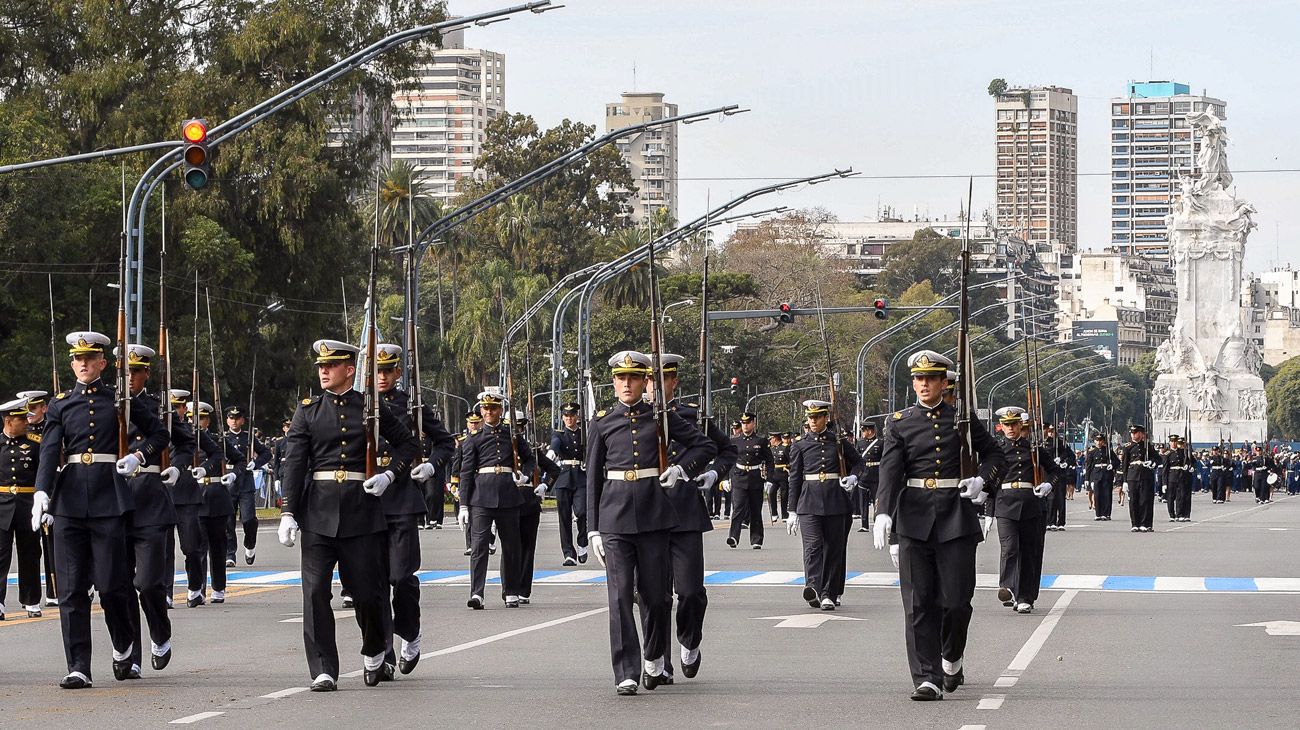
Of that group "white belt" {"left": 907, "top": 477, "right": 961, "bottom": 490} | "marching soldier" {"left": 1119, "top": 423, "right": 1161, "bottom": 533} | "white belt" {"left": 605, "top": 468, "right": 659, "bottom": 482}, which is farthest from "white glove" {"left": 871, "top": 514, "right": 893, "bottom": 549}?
"marching soldier" {"left": 1119, "top": 423, "right": 1161, "bottom": 533}

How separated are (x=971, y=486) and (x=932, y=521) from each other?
304 millimetres

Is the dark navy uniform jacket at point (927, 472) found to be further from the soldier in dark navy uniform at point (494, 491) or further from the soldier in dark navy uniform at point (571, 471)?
the soldier in dark navy uniform at point (571, 471)

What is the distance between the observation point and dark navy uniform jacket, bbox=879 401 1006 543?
1245 cm

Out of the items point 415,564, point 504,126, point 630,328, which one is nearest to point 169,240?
point 415,564

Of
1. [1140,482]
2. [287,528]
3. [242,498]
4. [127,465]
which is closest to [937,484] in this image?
[287,528]

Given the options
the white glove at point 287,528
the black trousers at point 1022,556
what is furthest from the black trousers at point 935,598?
the black trousers at point 1022,556

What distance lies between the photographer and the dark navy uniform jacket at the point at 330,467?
12.4 meters

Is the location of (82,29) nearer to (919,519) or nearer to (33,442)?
(33,442)

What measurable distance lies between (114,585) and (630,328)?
257 ft

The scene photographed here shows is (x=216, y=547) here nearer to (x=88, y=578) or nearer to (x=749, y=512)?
(x=88, y=578)

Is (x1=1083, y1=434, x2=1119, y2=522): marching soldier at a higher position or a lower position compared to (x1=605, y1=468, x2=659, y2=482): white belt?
lower

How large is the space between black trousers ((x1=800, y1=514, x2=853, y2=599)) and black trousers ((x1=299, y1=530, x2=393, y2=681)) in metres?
7.02

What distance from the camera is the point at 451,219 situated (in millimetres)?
33625

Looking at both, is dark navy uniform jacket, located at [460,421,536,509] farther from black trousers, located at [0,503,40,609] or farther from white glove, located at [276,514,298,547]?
white glove, located at [276,514,298,547]
